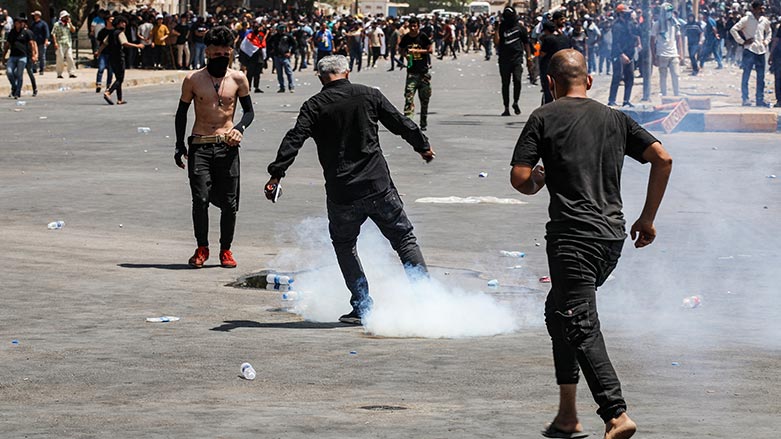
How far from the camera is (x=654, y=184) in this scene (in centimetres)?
607

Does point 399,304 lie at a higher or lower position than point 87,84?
higher

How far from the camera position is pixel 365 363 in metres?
7.56

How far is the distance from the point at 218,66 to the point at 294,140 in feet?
8.71

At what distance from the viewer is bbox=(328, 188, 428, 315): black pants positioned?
8.77 meters

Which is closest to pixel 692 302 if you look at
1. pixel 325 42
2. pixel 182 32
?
pixel 325 42

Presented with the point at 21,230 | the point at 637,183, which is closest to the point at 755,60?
the point at 637,183

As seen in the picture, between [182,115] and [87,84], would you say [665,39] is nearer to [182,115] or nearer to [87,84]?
[87,84]

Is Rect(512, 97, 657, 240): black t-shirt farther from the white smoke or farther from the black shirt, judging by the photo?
the black shirt

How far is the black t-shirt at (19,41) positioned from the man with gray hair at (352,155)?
933 inches

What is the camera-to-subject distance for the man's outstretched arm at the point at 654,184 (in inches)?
236

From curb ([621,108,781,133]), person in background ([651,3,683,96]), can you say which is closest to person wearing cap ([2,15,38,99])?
person in background ([651,3,683,96])

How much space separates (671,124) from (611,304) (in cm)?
1446

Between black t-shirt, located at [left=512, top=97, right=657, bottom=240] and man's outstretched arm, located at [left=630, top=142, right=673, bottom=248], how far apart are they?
0.45 feet

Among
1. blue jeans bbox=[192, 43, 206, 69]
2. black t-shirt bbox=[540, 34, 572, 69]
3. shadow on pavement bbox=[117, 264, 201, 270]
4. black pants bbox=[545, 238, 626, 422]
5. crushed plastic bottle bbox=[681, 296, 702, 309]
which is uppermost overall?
black pants bbox=[545, 238, 626, 422]
